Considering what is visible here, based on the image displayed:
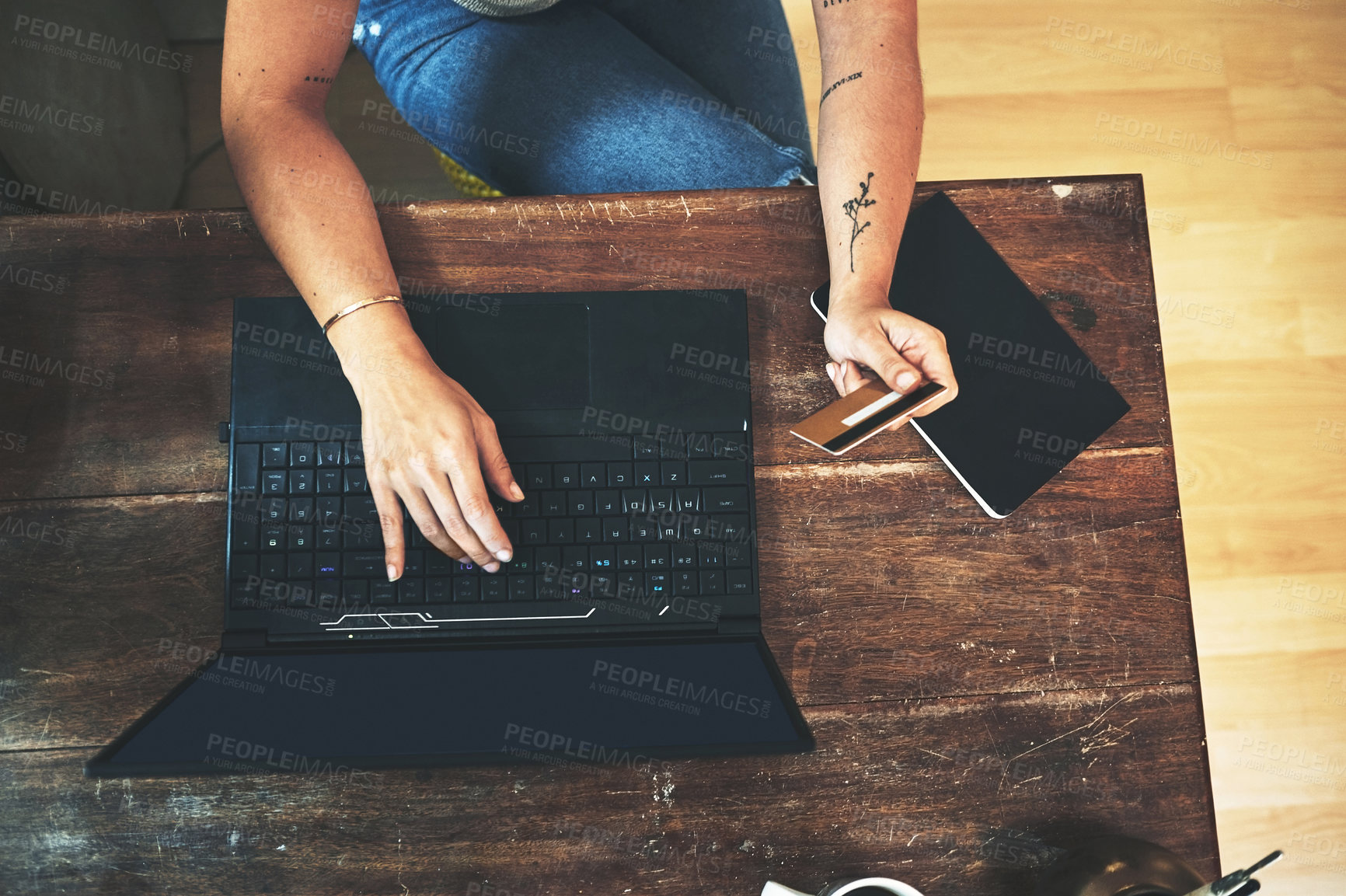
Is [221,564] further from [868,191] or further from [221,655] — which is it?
[868,191]

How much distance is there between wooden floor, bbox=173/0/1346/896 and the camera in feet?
4.37

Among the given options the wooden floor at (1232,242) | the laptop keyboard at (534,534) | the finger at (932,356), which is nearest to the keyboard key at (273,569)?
the laptop keyboard at (534,534)

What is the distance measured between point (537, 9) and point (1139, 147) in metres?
1.14

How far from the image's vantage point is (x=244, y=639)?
2.27 feet

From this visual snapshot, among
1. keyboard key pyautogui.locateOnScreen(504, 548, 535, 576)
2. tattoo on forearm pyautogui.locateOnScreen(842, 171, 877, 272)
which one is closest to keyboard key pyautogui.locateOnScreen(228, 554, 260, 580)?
keyboard key pyautogui.locateOnScreen(504, 548, 535, 576)

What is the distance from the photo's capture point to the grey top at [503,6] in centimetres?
93

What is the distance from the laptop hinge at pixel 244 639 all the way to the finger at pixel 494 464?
223 mm

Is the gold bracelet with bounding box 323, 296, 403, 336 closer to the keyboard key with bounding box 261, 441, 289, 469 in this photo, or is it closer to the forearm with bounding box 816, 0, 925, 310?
the keyboard key with bounding box 261, 441, 289, 469

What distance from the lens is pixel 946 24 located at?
5.04 feet

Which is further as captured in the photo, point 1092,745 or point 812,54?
point 812,54

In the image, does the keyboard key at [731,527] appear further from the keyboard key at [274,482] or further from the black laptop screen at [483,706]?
the keyboard key at [274,482]

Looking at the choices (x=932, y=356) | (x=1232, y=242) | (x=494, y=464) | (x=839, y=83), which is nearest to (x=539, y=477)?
(x=494, y=464)

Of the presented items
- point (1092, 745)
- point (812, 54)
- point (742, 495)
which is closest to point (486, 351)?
point (742, 495)

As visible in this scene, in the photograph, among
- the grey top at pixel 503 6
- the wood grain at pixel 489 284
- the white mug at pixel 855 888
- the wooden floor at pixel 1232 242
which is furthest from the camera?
the wooden floor at pixel 1232 242
